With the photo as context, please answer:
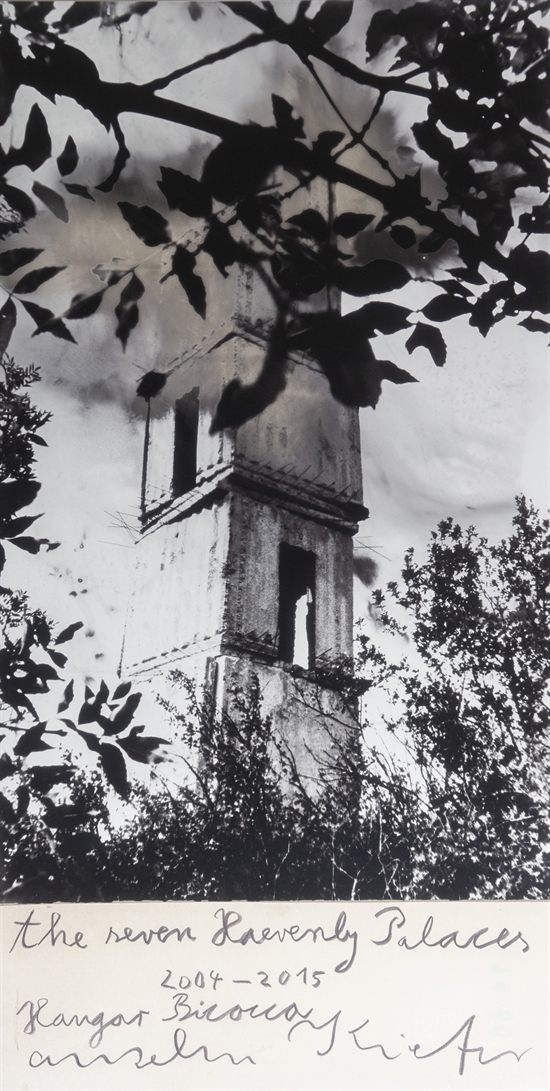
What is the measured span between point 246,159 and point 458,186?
1.24 ft

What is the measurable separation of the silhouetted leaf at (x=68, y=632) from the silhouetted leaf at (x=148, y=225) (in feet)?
2.16

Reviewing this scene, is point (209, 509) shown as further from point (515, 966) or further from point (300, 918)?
point (515, 966)

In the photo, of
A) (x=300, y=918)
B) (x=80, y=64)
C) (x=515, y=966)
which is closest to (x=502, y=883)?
(x=515, y=966)

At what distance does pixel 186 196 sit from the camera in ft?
4.11

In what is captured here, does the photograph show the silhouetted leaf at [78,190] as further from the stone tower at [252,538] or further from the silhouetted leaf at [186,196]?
the stone tower at [252,538]

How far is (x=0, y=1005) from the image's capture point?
3.39 ft

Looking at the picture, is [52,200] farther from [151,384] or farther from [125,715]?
[125,715]

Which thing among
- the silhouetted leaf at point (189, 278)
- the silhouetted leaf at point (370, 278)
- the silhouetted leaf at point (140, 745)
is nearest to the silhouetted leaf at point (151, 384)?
the silhouetted leaf at point (189, 278)

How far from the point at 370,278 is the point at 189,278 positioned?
296 millimetres

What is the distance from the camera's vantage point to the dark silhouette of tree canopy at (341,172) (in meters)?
1.24

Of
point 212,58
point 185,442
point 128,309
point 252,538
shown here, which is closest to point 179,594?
point 252,538
